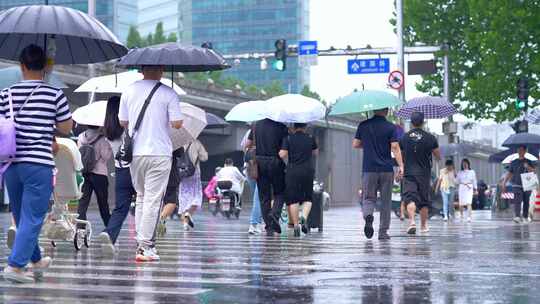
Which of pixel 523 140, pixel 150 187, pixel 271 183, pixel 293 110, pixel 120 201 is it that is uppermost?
pixel 523 140

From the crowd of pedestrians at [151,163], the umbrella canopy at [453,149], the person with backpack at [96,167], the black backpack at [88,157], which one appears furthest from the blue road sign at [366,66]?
the black backpack at [88,157]

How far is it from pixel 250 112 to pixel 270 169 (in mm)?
1934

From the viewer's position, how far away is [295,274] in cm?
964

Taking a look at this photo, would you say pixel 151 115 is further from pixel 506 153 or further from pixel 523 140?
pixel 506 153

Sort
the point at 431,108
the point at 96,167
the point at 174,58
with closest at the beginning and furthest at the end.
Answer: the point at 174,58 → the point at 96,167 → the point at 431,108

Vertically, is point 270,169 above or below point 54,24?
below

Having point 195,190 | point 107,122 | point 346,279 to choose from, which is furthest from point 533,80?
point 346,279

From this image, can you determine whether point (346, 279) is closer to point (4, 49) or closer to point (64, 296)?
point (64, 296)

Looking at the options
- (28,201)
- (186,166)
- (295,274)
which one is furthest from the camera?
(186,166)

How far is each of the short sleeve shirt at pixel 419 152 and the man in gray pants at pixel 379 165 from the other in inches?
72.8

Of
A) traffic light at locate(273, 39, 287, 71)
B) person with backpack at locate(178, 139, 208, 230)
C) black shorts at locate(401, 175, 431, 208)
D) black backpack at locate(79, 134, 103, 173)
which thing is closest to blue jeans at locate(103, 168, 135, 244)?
black backpack at locate(79, 134, 103, 173)

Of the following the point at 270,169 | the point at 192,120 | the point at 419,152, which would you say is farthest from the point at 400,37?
the point at 192,120

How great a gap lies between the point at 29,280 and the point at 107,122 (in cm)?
412

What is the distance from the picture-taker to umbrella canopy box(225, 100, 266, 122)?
17.6m
